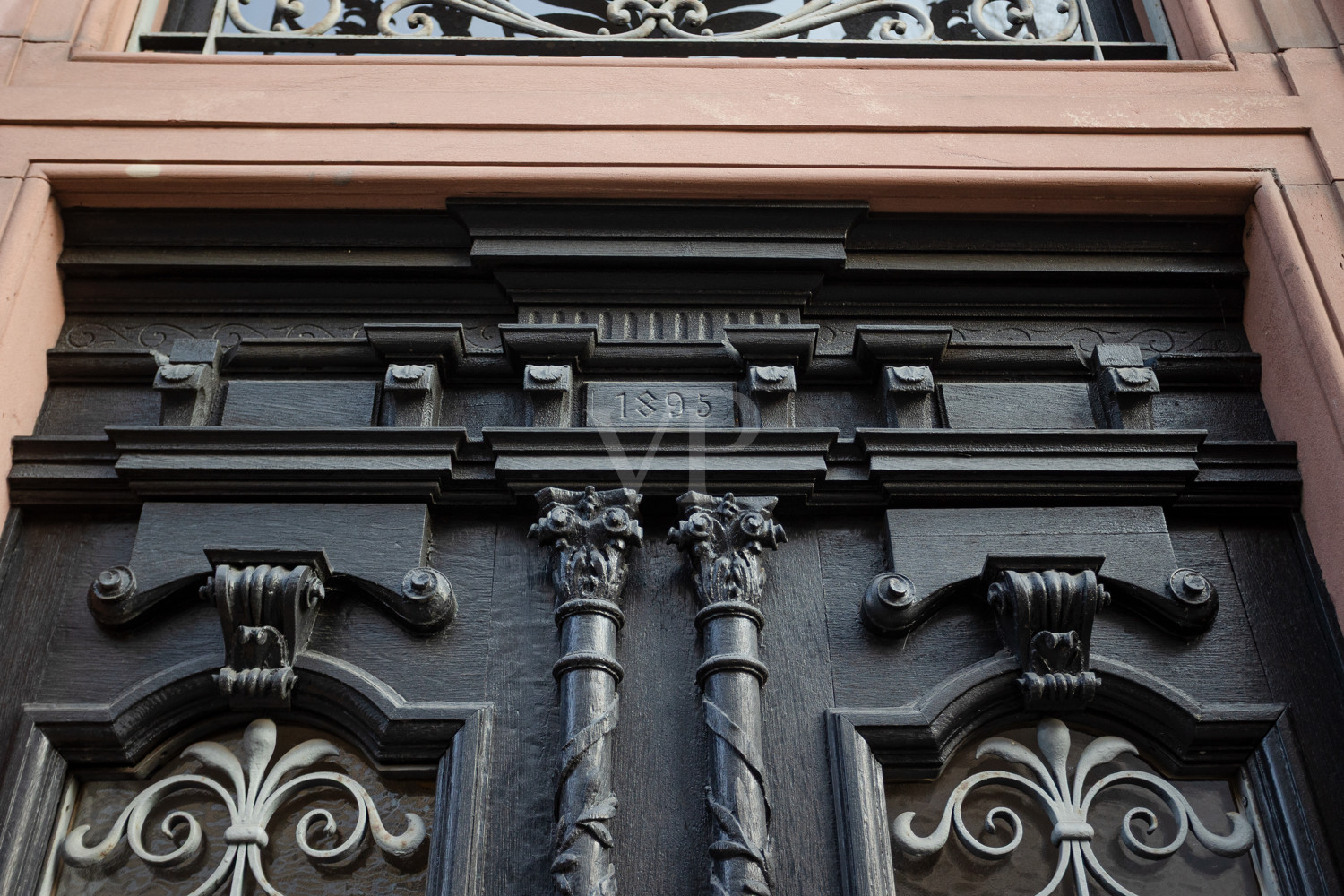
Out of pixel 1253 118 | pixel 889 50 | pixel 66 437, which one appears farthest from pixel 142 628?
pixel 1253 118

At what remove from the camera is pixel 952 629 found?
2535 mm

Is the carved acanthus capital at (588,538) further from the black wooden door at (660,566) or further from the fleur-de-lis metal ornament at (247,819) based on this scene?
the fleur-de-lis metal ornament at (247,819)

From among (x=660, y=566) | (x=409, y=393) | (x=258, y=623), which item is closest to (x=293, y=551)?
(x=258, y=623)

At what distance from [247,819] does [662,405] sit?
1.19 meters

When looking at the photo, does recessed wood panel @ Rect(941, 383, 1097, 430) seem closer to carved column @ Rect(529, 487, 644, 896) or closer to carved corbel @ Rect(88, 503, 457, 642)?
carved column @ Rect(529, 487, 644, 896)

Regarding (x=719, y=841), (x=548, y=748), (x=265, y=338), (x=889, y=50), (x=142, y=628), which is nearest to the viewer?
(x=719, y=841)

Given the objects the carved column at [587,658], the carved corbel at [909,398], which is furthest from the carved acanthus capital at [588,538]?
the carved corbel at [909,398]

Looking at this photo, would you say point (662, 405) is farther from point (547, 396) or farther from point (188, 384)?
point (188, 384)

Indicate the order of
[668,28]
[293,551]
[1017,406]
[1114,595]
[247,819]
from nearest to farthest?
[247,819] → [293,551] → [1114,595] → [1017,406] → [668,28]

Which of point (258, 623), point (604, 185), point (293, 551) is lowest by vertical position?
point (258, 623)

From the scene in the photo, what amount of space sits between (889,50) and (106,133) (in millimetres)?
1988

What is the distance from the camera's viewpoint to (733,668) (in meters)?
2.36

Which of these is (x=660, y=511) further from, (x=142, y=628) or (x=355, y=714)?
(x=142, y=628)

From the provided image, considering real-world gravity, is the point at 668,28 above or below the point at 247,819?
above
